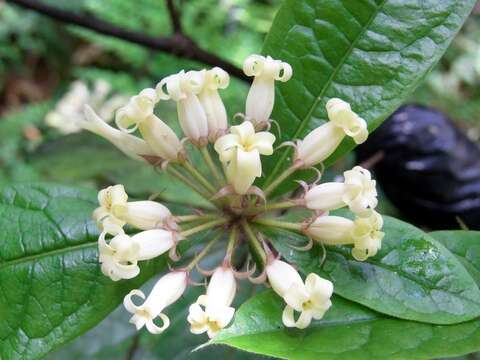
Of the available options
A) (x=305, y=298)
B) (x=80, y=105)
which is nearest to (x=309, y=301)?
(x=305, y=298)

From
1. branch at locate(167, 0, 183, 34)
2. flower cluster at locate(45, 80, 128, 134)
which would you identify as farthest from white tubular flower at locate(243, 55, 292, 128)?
flower cluster at locate(45, 80, 128, 134)

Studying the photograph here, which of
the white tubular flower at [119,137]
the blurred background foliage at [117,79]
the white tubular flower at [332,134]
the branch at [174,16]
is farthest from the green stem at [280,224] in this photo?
the branch at [174,16]

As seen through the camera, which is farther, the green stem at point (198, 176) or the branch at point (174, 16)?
the branch at point (174, 16)

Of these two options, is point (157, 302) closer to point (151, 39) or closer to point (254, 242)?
point (254, 242)

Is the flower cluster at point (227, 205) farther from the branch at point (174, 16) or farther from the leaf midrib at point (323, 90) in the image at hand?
the branch at point (174, 16)

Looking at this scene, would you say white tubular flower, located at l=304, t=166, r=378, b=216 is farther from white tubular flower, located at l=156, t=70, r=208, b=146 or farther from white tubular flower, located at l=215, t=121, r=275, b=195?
white tubular flower, located at l=156, t=70, r=208, b=146

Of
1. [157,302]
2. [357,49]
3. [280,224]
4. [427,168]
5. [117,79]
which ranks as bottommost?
[117,79]
